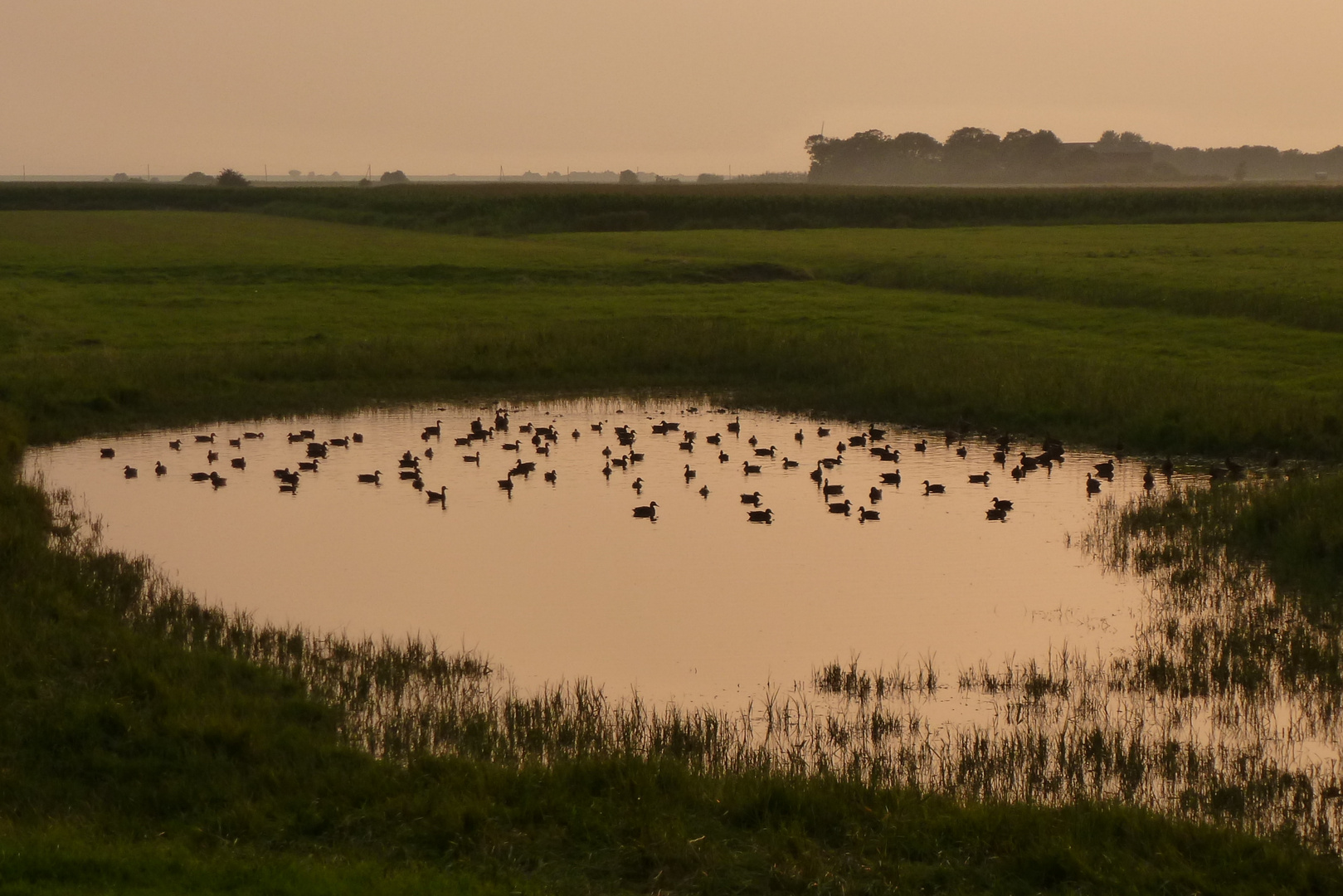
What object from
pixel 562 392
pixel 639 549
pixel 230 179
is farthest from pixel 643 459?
pixel 230 179

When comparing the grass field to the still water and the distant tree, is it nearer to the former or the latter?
the still water

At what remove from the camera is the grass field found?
918 centimetres

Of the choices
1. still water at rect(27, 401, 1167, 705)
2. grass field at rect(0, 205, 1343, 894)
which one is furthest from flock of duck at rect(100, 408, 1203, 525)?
grass field at rect(0, 205, 1343, 894)

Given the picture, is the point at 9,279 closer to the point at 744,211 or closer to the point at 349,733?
the point at 349,733

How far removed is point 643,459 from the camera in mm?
25062

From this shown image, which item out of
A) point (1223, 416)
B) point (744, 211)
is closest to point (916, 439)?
point (1223, 416)

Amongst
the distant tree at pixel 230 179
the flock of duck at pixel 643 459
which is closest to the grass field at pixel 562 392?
the flock of duck at pixel 643 459

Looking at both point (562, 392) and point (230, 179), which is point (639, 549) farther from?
point (230, 179)

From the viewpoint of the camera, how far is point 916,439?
27000 millimetres

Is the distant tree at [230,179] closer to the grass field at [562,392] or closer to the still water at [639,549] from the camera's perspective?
the grass field at [562,392]

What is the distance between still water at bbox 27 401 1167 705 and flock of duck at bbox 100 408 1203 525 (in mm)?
132

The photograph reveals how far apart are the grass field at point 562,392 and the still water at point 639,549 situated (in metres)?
2.33

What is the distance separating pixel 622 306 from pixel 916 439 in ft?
60.0

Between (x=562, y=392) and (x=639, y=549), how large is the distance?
14644 mm
